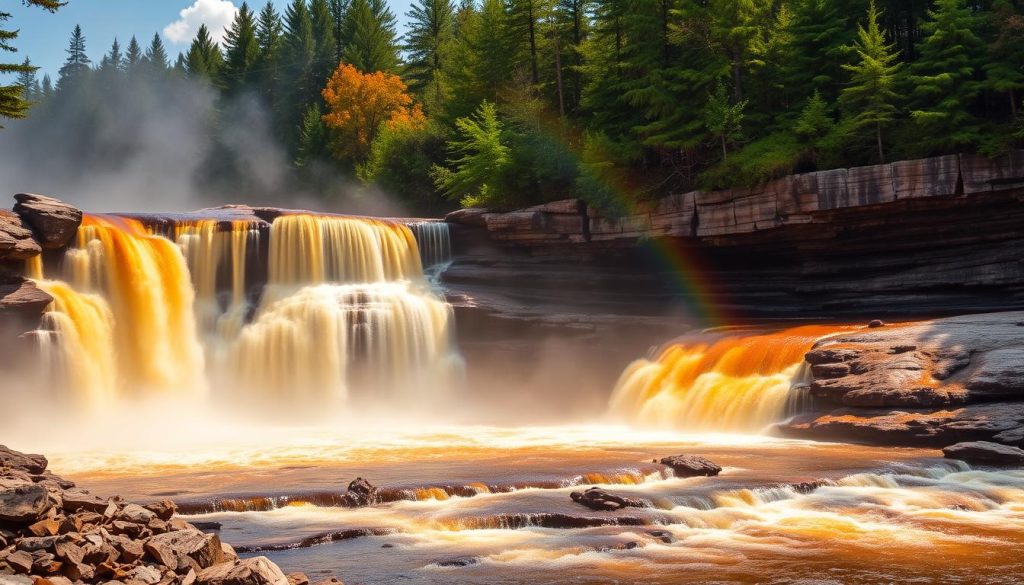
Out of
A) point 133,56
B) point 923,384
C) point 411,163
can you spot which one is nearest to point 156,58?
point 133,56

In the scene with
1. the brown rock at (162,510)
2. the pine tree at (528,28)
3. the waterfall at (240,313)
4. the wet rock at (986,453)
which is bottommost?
the wet rock at (986,453)

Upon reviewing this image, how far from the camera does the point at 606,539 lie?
11031 mm

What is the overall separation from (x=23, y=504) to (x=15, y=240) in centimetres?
1960

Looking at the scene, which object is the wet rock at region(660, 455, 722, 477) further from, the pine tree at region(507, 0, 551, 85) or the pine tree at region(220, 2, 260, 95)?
the pine tree at region(220, 2, 260, 95)

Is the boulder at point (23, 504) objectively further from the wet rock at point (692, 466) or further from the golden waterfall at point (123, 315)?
the golden waterfall at point (123, 315)

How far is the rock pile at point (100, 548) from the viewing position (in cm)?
796

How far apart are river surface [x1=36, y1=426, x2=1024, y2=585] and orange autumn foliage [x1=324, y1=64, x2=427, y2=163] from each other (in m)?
44.5

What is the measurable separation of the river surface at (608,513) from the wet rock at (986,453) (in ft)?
1.81

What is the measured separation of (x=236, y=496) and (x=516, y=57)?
34.8m

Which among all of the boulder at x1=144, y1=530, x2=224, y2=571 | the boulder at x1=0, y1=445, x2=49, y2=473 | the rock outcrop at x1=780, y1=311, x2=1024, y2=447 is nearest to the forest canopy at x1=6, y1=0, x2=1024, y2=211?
the rock outcrop at x1=780, y1=311, x2=1024, y2=447

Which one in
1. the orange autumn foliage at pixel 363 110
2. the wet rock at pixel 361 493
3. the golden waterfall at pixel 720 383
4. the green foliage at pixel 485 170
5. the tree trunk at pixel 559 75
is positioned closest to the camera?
the wet rock at pixel 361 493

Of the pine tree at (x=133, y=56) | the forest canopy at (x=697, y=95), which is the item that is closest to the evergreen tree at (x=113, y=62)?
the pine tree at (x=133, y=56)

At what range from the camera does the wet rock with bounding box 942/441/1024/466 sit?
52.5 feet

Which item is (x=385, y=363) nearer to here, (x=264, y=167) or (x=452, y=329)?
(x=452, y=329)
